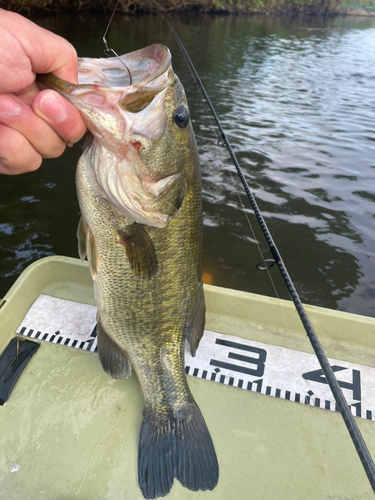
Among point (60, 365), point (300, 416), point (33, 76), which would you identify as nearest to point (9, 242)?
point (60, 365)

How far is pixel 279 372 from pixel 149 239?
1.18 metres

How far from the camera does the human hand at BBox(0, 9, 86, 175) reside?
1.03 m

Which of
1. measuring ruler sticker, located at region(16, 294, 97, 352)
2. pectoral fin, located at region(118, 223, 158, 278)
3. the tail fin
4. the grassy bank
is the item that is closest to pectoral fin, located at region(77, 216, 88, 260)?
pectoral fin, located at region(118, 223, 158, 278)

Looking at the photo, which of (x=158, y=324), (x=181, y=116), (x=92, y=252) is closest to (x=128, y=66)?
(x=181, y=116)

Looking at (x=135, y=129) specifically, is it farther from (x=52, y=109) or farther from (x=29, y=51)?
(x=29, y=51)

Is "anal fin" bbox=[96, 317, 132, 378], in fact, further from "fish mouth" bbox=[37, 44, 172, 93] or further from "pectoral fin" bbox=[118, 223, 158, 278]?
"fish mouth" bbox=[37, 44, 172, 93]

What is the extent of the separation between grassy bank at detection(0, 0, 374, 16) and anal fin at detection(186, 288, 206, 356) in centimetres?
1348

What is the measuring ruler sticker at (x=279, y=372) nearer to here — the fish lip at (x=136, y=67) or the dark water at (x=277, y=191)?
the fish lip at (x=136, y=67)

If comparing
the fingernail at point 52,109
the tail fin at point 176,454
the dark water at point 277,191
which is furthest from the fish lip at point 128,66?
the dark water at point 277,191

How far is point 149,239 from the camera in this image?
61.6 inches

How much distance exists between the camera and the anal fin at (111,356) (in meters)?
1.82

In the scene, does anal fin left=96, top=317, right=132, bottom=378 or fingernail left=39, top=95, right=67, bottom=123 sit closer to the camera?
fingernail left=39, top=95, right=67, bottom=123

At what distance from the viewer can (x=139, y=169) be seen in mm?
1423

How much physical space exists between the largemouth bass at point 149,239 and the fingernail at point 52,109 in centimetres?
8
